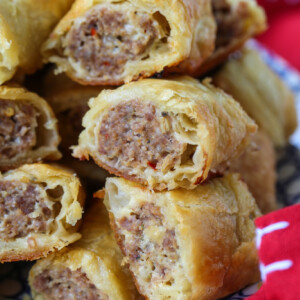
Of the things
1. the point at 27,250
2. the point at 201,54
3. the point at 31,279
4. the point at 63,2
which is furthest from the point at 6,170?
the point at 201,54

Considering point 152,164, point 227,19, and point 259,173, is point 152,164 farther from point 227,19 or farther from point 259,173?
point 227,19

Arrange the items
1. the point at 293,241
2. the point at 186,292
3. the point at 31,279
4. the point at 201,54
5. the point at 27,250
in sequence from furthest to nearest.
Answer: the point at 201,54
the point at 31,279
the point at 27,250
the point at 186,292
the point at 293,241

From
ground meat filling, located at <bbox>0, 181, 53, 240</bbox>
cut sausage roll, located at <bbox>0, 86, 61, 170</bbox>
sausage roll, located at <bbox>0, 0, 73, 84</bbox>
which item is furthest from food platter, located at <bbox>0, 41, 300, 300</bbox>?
sausage roll, located at <bbox>0, 0, 73, 84</bbox>

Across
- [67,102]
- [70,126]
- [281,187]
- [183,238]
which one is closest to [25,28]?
[67,102]

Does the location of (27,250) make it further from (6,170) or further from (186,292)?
(186,292)

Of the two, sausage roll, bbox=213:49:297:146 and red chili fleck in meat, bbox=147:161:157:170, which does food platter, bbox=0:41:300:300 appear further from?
red chili fleck in meat, bbox=147:161:157:170

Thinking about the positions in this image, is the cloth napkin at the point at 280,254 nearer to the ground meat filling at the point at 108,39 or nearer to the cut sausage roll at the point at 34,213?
the cut sausage roll at the point at 34,213
